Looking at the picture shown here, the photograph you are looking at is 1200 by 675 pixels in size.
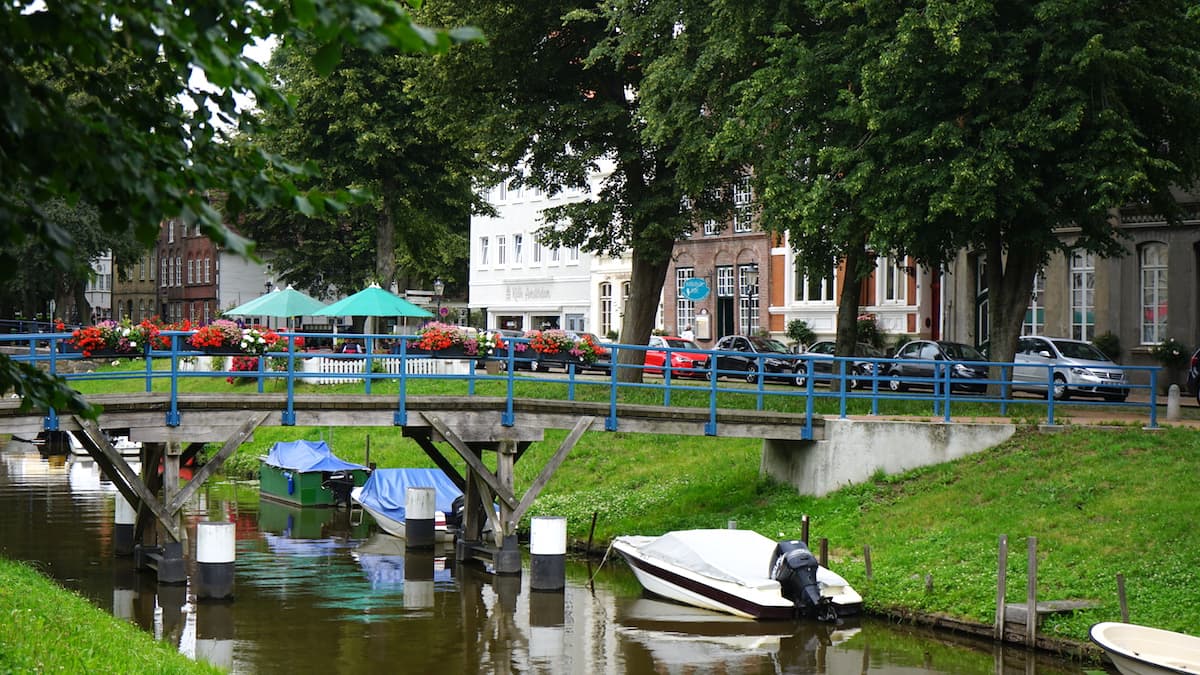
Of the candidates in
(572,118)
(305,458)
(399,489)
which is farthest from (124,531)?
(572,118)

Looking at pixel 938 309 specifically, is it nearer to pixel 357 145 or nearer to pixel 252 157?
pixel 357 145

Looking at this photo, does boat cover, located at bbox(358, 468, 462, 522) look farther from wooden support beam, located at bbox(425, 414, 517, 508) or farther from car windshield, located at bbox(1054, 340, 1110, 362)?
car windshield, located at bbox(1054, 340, 1110, 362)

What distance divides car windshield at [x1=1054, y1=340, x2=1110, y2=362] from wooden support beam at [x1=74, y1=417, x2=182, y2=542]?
76.1ft

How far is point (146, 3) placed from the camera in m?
6.85

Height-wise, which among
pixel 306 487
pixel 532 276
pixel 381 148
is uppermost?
pixel 381 148

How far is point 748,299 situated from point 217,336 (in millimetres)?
36778

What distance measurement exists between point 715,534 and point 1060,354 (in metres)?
17.0

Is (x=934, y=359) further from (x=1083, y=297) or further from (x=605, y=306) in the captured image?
(x=605, y=306)

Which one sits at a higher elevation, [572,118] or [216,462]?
[572,118]

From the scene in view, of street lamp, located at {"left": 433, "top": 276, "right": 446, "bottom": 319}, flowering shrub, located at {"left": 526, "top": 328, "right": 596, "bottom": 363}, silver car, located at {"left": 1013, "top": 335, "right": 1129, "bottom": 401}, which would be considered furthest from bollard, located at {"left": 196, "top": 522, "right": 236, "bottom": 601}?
street lamp, located at {"left": 433, "top": 276, "right": 446, "bottom": 319}

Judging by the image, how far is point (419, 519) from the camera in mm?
28531

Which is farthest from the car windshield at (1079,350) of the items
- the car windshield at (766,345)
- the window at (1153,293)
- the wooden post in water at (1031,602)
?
the wooden post in water at (1031,602)

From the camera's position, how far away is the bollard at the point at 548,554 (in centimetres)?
2311

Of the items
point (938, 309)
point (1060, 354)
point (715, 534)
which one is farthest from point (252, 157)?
point (938, 309)
